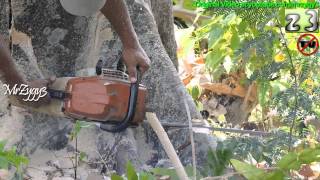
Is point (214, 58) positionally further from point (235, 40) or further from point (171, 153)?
point (171, 153)

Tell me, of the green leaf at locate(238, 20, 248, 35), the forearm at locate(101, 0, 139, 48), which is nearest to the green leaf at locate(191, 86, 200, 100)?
the green leaf at locate(238, 20, 248, 35)

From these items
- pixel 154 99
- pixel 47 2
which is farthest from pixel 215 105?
pixel 47 2

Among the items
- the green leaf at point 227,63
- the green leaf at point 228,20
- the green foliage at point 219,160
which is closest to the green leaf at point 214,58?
the green leaf at point 227,63

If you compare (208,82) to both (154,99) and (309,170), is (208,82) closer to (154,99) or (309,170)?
(154,99)

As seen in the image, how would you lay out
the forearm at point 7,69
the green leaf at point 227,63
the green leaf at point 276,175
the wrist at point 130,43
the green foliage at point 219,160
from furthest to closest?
1. the green leaf at point 227,63
2. the wrist at point 130,43
3. the forearm at point 7,69
4. the green foliage at point 219,160
5. the green leaf at point 276,175

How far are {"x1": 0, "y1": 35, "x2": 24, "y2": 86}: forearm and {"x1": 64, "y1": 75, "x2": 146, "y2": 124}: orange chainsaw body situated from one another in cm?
19

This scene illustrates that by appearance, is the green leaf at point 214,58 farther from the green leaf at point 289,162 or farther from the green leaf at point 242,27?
the green leaf at point 289,162

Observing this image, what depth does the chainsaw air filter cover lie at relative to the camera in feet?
7.17

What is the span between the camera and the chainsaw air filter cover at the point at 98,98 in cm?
219

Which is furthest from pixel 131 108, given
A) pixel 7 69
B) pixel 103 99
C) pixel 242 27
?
pixel 242 27

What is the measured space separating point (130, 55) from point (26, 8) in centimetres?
59
